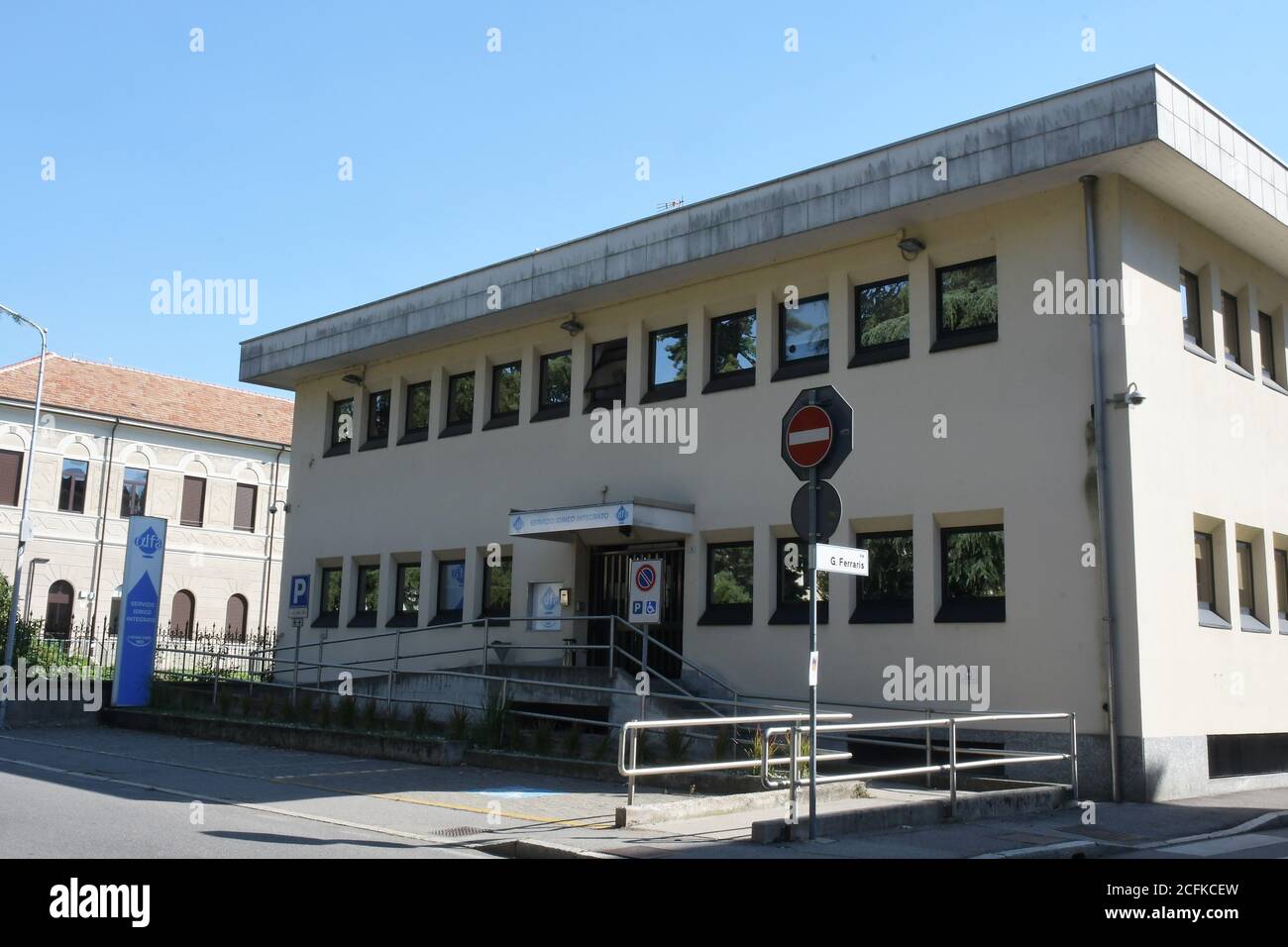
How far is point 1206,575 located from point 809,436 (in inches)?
367

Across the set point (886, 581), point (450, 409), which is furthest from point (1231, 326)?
point (450, 409)

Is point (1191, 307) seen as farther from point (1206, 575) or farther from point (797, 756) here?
point (797, 756)

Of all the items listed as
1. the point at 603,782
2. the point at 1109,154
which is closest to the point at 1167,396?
the point at 1109,154

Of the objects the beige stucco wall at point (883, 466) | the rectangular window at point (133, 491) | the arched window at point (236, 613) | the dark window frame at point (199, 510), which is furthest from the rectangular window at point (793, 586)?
the dark window frame at point (199, 510)

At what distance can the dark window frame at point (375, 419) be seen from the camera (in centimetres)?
2516

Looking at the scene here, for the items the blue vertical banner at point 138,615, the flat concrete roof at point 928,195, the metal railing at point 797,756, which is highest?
the flat concrete roof at point 928,195

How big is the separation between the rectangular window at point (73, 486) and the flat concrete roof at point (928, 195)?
31.7 metres

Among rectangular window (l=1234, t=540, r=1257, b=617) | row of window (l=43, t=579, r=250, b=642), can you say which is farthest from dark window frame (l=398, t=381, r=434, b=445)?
row of window (l=43, t=579, r=250, b=642)

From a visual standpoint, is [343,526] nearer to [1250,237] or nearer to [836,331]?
[836,331]

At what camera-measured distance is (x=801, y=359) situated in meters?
18.2

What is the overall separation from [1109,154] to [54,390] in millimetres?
44224

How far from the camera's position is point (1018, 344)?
15.7 meters

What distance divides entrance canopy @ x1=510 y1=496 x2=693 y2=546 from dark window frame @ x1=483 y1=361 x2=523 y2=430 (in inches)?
118

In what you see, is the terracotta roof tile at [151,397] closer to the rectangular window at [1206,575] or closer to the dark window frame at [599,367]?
the dark window frame at [599,367]
